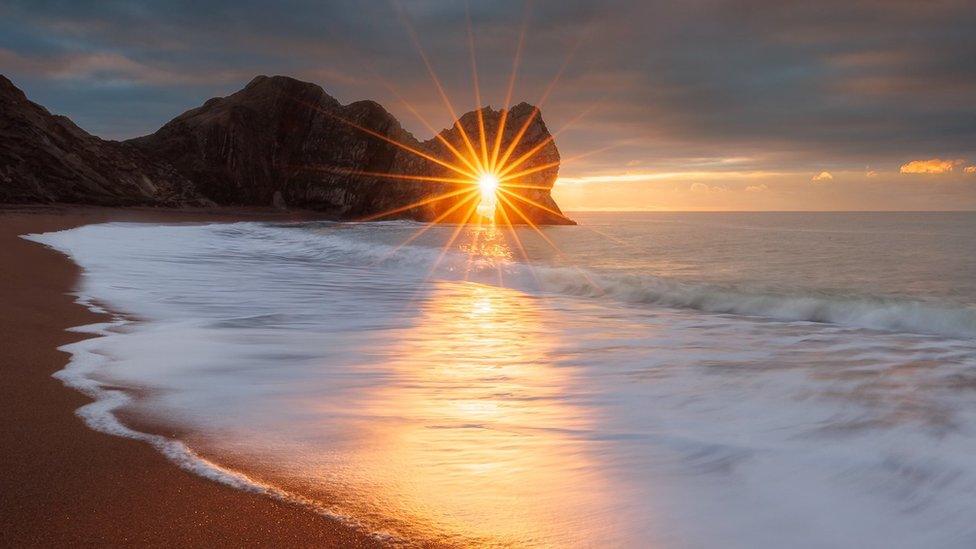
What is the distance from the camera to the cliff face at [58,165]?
48.2m

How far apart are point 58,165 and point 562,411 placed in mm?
60582

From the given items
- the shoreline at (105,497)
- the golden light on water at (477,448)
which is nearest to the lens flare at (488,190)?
the golden light on water at (477,448)

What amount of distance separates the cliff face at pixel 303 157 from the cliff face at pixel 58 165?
0.29m

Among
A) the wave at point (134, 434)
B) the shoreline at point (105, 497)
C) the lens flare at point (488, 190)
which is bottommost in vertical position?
the wave at point (134, 434)

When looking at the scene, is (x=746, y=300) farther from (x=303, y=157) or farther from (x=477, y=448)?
(x=303, y=157)

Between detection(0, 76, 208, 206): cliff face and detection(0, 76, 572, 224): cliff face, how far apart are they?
0.97ft

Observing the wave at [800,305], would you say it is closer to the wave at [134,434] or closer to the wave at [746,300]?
the wave at [746,300]

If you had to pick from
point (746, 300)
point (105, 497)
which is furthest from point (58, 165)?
point (105, 497)

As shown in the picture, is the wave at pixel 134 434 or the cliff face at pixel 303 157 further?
the cliff face at pixel 303 157

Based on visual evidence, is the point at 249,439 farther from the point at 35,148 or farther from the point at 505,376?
the point at 35,148

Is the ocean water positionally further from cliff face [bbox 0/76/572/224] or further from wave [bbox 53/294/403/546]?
cliff face [bbox 0/76/572/224]

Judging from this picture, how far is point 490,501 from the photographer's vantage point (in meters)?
2.51

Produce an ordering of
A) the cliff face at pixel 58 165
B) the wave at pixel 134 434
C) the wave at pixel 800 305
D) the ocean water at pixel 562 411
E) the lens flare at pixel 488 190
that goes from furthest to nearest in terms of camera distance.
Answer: the lens flare at pixel 488 190 → the cliff face at pixel 58 165 → the wave at pixel 800 305 → the ocean water at pixel 562 411 → the wave at pixel 134 434

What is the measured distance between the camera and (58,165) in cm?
5216
